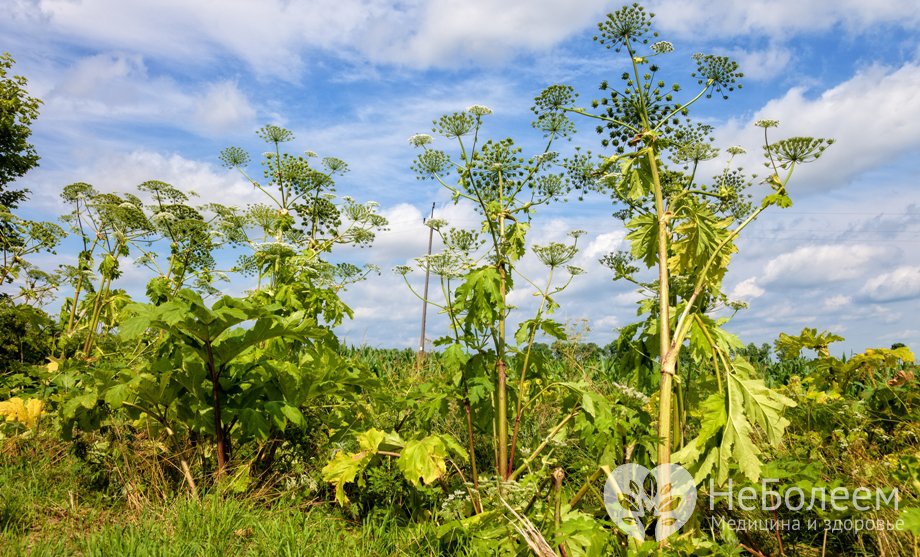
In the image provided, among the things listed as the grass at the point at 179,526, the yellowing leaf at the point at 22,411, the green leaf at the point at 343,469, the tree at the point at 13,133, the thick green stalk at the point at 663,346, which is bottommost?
the grass at the point at 179,526

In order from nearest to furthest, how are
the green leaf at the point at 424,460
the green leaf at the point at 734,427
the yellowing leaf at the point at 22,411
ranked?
the green leaf at the point at 734,427, the green leaf at the point at 424,460, the yellowing leaf at the point at 22,411

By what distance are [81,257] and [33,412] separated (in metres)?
2.32

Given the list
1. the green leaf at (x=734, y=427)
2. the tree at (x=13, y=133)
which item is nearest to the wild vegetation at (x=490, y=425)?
the green leaf at (x=734, y=427)

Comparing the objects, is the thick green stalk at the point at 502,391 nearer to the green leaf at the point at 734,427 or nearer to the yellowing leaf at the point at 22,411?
the green leaf at the point at 734,427

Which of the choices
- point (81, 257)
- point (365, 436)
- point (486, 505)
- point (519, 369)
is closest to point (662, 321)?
point (519, 369)

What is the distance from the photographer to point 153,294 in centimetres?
586

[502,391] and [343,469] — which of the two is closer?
[343,469]

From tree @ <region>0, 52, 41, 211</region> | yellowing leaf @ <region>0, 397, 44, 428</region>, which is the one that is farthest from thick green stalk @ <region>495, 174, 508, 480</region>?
tree @ <region>0, 52, 41, 211</region>

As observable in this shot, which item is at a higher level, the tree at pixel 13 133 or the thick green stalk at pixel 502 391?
the tree at pixel 13 133

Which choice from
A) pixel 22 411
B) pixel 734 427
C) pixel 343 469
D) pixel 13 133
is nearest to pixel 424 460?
pixel 343 469

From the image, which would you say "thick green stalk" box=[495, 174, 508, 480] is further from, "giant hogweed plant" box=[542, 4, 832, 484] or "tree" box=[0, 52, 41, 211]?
"tree" box=[0, 52, 41, 211]

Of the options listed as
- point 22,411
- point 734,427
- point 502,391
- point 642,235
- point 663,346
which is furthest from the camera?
point 22,411

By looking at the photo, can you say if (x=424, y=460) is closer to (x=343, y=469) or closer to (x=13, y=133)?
(x=343, y=469)

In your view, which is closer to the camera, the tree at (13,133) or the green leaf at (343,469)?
the green leaf at (343,469)
